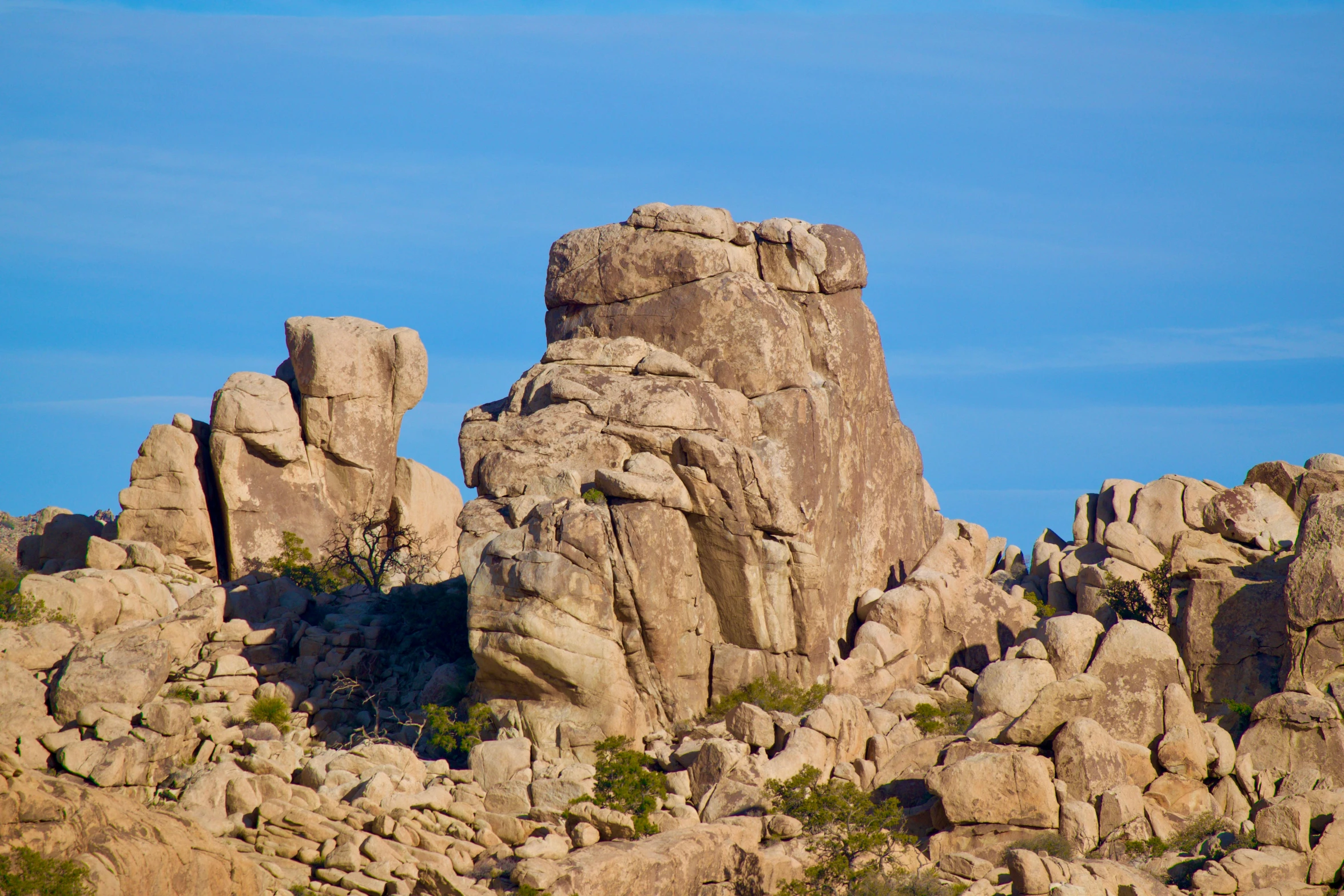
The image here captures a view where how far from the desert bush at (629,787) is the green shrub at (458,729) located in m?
3.71

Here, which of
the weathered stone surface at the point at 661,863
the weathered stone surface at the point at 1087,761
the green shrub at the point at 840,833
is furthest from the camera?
the weathered stone surface at the point at 1087,761

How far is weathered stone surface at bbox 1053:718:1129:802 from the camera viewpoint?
48.0 m

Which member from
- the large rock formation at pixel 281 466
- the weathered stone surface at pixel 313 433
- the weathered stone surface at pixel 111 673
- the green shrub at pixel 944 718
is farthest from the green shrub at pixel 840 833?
the weathered stone surface at pixel 313 433

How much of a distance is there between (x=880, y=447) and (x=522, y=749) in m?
26.6

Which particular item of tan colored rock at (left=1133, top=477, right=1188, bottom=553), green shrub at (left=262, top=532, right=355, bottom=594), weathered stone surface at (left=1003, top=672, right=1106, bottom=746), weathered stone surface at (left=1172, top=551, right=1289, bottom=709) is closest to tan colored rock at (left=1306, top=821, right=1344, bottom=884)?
weathered stone surface at (left=1003, top=672, right=1106, bottom=746)

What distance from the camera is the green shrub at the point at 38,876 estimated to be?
3231 cm

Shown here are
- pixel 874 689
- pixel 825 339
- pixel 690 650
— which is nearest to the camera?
pixel 690 650

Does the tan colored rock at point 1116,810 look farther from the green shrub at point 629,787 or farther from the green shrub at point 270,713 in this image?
the green shrub at point 270,713

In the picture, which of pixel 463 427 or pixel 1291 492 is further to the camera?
pixel 1291 492

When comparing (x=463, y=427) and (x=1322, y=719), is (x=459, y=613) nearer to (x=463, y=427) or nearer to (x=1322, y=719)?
(x=463, y=427)

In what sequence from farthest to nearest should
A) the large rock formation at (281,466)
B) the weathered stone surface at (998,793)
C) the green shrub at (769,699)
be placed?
the large rock formation at (281,466), the green shrub at (769,699), the weathered stone surface at (998,793)

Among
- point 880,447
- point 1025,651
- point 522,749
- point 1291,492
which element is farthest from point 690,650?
point 1291,492

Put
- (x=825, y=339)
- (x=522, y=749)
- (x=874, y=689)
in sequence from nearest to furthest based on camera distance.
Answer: (x=522, y=749) → (x=874, y=689) → (x=825, y=339)

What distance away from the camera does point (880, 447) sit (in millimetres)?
68875
